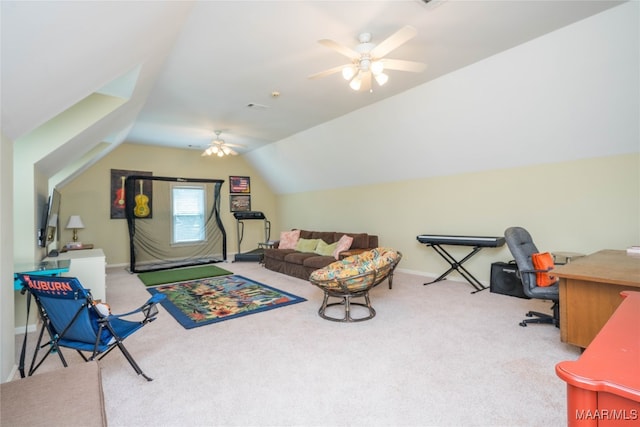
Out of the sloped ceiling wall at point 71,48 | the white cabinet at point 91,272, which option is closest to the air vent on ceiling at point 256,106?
the sloped ceiling wall at point 71,48

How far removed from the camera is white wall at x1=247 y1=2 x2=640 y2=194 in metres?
3.04

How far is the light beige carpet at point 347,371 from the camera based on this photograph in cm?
192

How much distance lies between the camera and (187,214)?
8.14m

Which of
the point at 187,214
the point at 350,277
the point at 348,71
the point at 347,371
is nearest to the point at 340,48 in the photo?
the point at 348,71

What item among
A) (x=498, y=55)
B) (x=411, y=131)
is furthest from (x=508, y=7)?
(x=411, y=131)

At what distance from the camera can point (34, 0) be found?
1153 mm

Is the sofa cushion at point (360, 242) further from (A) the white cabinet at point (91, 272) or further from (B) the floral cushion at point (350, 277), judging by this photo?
(A) the white cabinet at point (91, 272)

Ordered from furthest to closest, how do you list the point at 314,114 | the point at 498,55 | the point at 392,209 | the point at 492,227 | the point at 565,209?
the point at 392,209, the point at 314,114, the point at 492,227, the point at 565,209, the point at 498,55

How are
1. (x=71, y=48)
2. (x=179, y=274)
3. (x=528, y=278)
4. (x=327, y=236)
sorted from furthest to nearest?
1. (x=327, y=236)
2. (x=179, y=274)
3. (x=528, y=278)
4. (x=71, y=48)

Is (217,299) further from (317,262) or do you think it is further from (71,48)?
(71,48)

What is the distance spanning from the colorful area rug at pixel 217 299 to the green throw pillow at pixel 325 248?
4.74ft

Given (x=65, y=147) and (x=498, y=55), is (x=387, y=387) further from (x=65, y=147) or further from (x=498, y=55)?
(x=65, y=147)

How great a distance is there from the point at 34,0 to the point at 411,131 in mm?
4681

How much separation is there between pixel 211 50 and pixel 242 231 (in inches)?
254
